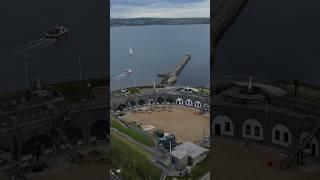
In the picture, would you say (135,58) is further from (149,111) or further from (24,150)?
(24,150)

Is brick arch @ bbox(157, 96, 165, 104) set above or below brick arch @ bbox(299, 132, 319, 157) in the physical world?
above

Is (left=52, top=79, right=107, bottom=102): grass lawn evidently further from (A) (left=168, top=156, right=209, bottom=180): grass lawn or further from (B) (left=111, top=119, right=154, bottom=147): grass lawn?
(A) (left=168, top=156, right=209, bottom=180): grass lawn

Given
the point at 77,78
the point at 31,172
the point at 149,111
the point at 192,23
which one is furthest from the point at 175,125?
the point at 31,172

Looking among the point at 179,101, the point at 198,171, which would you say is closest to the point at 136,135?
the point at 179,101

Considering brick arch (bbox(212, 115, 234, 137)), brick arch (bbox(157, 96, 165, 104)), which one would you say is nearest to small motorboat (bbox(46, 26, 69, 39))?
brick arch (bbox(212, 115, 234, 137))

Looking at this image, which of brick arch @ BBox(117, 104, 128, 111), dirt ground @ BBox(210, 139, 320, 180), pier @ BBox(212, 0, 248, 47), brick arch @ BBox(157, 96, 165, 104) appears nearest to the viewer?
dirt ground @ BBox(210, 139, 320, 180)

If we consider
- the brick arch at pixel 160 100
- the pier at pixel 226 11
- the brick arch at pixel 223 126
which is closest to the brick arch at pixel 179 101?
the brick arch at pixel 160 100

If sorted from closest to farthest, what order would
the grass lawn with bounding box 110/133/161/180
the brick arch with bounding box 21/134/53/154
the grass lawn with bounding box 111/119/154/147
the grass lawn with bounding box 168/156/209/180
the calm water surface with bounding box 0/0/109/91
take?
the calm water surface with bounding box 0/0/109/91, the brick arch with bounding box 21/134/53/154, the grass lawn with bounding box 168/156/209/180, the grass lawn with bounding box 110/133/161/180, the grass lawn with bounding box 111/119/154/147
